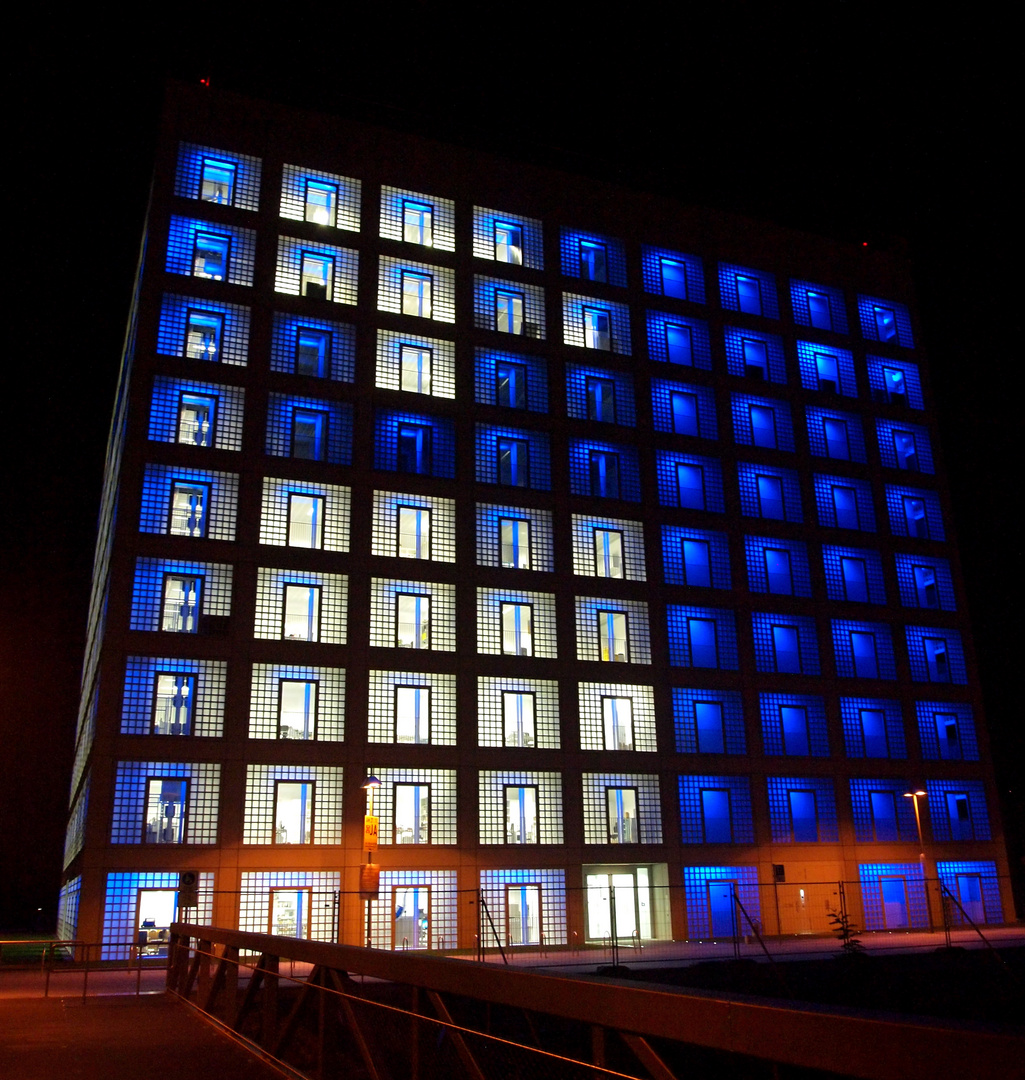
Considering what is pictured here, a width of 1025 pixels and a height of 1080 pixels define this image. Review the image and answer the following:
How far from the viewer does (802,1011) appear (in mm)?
3791

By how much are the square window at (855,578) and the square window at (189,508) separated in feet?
103

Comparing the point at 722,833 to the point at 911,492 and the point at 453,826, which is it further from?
the point at 911,492

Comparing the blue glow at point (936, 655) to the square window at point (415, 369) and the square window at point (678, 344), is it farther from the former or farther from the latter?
the square window at point (415, 369)

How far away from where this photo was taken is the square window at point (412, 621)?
135 ft

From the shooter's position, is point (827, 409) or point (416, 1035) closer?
point (416, 1035)

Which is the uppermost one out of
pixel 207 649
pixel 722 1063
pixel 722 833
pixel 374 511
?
pixel 374 511

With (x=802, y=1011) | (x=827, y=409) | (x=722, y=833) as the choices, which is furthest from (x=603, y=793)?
(x=802, y=1011)

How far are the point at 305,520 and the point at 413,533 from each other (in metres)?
4.60

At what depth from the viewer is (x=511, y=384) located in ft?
154

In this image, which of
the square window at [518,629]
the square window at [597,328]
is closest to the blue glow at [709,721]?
the square window at [518,629]

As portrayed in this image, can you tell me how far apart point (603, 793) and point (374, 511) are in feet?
50.4

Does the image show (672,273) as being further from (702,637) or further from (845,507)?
(702,637)

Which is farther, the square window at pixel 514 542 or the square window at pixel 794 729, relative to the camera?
the square window at pixel 794 729

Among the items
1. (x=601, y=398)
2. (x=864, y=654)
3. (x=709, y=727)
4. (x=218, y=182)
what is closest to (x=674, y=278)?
(x=601, y=398)
